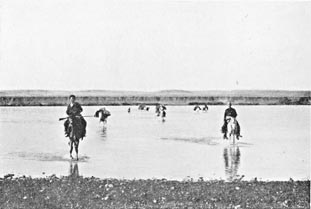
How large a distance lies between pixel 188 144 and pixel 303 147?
4.67 metres

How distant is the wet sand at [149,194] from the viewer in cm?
1042

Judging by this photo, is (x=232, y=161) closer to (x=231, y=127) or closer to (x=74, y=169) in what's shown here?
(x=231, y=127)

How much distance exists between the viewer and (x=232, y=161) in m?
16.5

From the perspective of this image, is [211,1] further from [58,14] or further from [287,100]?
[287,100]

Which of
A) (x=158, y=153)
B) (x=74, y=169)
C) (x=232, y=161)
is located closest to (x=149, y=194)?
(x=74, y=169)

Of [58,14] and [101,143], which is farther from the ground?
[58,14]

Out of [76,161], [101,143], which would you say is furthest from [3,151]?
[101,143]

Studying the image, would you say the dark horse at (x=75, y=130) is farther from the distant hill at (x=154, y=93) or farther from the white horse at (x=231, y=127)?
the white horse at (x=231, y=127)

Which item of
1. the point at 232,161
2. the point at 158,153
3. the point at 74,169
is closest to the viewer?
the point at 74,169

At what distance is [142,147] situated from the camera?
19.6 meters

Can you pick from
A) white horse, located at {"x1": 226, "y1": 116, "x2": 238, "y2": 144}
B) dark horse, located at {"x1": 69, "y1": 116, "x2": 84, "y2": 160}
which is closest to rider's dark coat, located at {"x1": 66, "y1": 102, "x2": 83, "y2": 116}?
dark horse, located at {"x1": 69, "y1": 116, "x2": 84, "y2": 160}

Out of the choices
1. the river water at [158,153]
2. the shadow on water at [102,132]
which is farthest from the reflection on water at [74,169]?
the shadow on water at [102,132]

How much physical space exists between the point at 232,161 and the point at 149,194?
6.15m

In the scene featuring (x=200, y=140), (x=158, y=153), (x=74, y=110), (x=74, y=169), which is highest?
(x=74, y=110)
